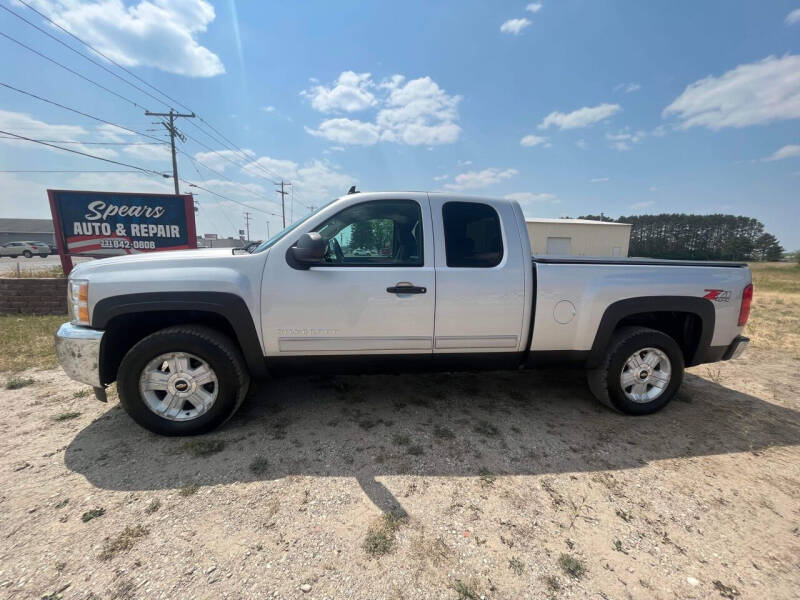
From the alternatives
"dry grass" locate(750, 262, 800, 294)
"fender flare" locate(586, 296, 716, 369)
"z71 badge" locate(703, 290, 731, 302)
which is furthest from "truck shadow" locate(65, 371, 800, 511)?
"dry grass" locate(750, 262, 800, 294)

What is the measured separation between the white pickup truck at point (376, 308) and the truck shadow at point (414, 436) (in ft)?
0.91

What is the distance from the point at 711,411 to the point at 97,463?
16.9ft

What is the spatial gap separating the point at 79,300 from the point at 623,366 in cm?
441

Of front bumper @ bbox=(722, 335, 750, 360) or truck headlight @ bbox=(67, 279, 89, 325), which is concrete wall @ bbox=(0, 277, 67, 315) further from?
front bumper @ bbox=(722, 335, 750, 360)

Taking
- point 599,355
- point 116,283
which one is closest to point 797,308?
point 599,355

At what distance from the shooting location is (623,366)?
3.12 m

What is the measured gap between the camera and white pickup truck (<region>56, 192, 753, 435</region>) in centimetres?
263

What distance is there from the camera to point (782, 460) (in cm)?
265

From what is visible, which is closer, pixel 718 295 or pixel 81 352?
pixel 81 352

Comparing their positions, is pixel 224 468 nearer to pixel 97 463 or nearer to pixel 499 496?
pixel 97 463

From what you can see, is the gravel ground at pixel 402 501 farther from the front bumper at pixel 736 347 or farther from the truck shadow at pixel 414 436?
the front bumper at pixel 736 347

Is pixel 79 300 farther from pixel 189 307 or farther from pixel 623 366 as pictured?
pixel 623 366

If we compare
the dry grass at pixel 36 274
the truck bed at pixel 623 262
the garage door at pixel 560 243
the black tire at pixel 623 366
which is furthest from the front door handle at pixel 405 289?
the garage door at pixel 560 243

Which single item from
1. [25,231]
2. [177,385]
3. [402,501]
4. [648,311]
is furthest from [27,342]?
[25,231]
